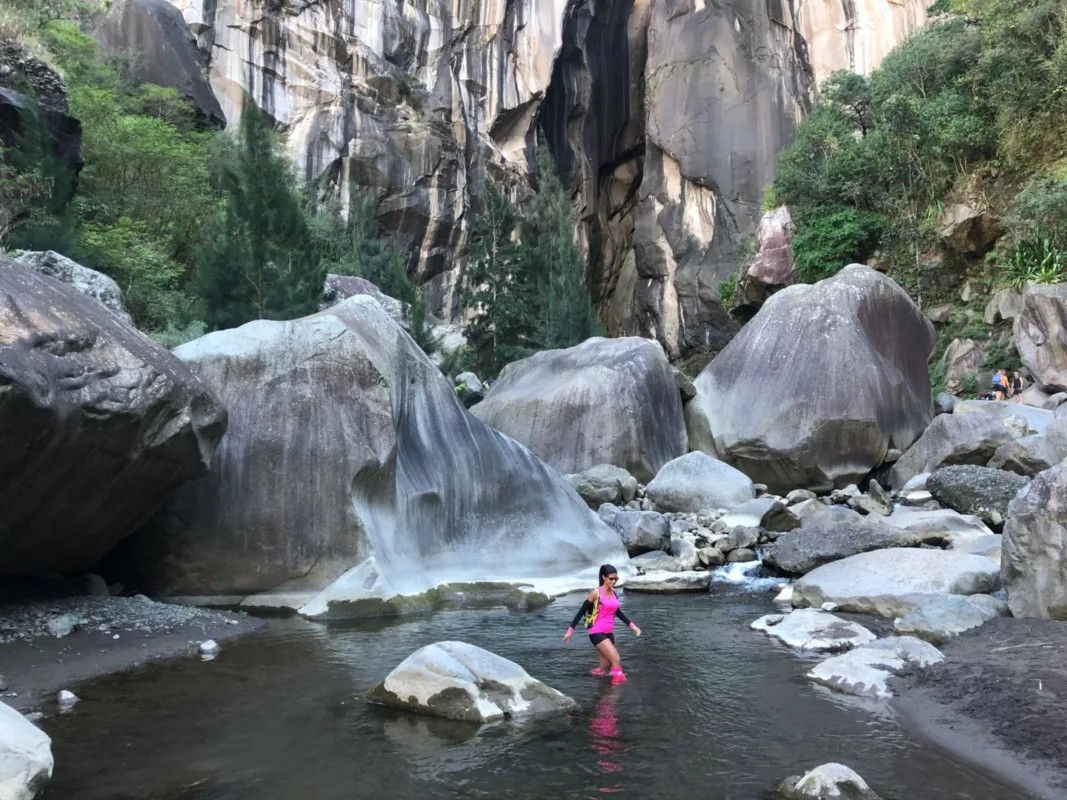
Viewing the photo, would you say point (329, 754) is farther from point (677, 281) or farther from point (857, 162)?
point (677, 281)

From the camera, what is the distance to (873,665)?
271 inches

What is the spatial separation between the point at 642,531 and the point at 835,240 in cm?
1778

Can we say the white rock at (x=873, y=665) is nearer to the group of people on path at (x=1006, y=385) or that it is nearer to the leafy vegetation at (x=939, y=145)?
the group of people on path at (x=1006, y=385)

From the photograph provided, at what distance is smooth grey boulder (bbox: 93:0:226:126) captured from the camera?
30344mm

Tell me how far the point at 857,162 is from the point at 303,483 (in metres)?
23.2

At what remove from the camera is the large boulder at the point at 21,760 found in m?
4.17

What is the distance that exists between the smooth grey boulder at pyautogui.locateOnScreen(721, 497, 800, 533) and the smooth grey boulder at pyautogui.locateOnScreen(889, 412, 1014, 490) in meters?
4.12

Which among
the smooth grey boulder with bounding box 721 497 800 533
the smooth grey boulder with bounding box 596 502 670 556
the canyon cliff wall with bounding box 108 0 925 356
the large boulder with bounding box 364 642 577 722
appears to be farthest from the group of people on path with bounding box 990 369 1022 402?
the large boulder with bounding box 364 642 577 722

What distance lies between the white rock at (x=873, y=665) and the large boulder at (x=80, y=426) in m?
6.02

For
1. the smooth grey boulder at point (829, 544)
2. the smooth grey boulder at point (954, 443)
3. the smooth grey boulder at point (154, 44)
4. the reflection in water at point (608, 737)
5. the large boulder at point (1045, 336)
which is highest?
the smooth grey boulder at point (154, 44)

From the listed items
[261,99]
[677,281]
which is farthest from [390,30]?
[677,281]

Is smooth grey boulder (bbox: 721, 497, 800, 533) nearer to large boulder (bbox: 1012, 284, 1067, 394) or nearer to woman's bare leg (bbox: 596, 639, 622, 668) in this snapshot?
woman's bare leg (bbox: 596, 639, 622, 668)

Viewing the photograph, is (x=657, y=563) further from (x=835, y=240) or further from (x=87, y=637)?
(x=835, y=240)

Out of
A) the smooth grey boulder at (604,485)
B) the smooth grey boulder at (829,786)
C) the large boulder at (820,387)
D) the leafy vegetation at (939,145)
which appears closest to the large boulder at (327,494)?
the smooth grey boulder at (604,485)
